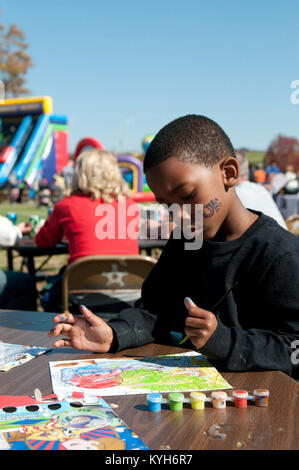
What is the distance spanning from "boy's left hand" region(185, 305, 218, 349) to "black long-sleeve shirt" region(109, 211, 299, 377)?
0.06 ft

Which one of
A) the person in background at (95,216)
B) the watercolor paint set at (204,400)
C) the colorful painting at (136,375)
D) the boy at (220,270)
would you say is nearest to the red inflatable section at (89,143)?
the person in background at (95,216)

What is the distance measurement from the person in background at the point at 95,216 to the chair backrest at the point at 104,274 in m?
0.25

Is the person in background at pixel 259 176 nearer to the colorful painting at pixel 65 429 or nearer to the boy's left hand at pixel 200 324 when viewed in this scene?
the boy's left hand at pixel 200 324

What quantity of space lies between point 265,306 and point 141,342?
0.36 m

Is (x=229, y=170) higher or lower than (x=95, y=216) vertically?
higher

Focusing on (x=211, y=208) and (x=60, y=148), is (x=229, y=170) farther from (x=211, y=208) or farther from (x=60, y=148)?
(x=60, y=148)

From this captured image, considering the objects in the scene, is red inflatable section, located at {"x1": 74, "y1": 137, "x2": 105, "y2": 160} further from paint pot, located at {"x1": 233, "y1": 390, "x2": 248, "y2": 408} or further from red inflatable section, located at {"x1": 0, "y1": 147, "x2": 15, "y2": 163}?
paint pot, located at {"x1": 233, "y1": 390, "x2": 248, "y2": 408}

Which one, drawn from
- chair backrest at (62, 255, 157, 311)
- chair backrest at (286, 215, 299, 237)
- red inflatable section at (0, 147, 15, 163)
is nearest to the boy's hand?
chair backrest at (62, 255, 157, 311)

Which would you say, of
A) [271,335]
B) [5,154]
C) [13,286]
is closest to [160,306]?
[271,335]

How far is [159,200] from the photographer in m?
1.51

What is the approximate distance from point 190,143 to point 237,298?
473 millimetres

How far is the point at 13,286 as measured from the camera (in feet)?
11.5

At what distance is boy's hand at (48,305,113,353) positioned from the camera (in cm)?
135
